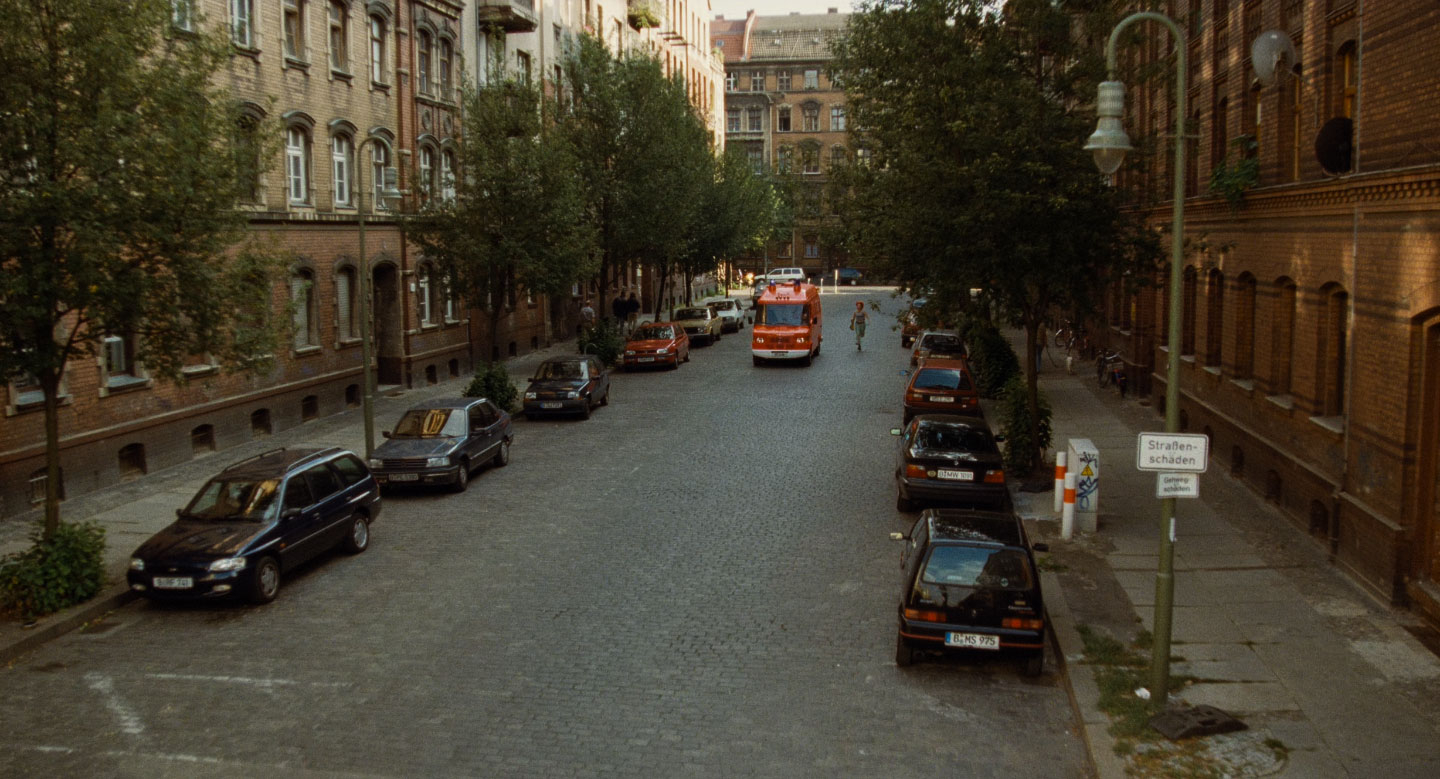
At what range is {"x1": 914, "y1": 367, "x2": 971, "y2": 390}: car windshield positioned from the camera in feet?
80.2

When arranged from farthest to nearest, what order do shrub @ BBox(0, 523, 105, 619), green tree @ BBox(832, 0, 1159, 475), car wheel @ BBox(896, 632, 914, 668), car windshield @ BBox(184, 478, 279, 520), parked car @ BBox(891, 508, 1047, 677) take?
green tree @ BBox(832, 0, 1159, 475) → car windshield @ BBox(184, 478, 279, 520) → shrub @ BBox(0, 523, 105, 619) → car wheel @ BBox(896, 632, 914, 668) → parked car @ BBox(891, 508, 1047, 677)

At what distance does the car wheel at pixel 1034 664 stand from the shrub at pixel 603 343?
90.1ft

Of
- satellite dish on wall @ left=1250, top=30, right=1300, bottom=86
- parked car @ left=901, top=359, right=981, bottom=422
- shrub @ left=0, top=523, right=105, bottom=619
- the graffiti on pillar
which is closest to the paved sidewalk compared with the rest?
the graffiti on pillar

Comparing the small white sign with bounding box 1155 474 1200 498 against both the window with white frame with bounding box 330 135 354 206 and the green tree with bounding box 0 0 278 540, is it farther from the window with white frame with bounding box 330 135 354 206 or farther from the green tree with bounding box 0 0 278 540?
the window with white frame with bounding box 330 135 354 206

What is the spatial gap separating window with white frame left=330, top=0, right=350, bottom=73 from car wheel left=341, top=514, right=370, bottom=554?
624 inches

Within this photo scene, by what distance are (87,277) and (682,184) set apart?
1175 inches

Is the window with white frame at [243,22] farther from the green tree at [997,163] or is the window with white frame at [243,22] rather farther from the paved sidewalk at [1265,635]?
the paved sidewalk at [1265,635]

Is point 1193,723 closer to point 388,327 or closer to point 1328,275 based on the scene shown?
point 1328,275

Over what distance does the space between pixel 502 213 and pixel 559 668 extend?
64.5ft

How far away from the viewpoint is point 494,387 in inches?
1083

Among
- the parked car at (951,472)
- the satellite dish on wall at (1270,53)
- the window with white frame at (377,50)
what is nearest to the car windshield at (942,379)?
the parked car at (951,472)

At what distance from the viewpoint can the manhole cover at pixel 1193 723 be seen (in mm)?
9180

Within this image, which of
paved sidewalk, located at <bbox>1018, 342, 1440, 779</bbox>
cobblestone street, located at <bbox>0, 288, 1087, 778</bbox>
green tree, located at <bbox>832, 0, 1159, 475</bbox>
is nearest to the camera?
paved sidewalk, located at <bbox>1018, 342, 1440, 779</bbox>

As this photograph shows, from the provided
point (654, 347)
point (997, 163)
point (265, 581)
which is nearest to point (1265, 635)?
point (997, 163)
